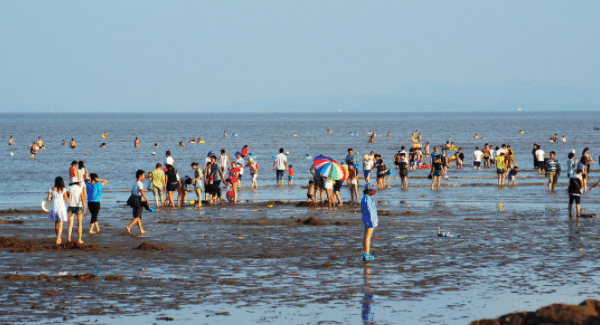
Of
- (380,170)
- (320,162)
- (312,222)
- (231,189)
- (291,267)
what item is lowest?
(312,222)

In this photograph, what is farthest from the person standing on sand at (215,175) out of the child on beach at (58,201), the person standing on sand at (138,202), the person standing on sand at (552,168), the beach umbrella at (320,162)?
the person standing on sand at (552,168)

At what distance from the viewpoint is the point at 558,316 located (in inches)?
274

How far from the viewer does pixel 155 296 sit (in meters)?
10.5

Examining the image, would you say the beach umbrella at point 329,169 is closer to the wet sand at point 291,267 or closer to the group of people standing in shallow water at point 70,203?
the wet sand at point 291,267

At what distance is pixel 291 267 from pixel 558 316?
21.1ft

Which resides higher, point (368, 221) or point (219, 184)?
point (368, 221)

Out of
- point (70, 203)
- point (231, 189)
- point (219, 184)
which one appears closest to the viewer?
point (70, 203)

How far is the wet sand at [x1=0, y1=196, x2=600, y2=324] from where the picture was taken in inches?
387

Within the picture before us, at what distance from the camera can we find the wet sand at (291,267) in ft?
32.3

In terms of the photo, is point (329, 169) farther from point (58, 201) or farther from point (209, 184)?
point (58, 201)

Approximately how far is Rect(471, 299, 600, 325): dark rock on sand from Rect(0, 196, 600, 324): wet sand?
1.71 meters

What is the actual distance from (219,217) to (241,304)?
430 inches

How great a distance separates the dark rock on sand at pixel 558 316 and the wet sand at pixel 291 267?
1715mm

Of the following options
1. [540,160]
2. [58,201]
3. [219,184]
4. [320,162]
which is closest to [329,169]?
[320,162]
